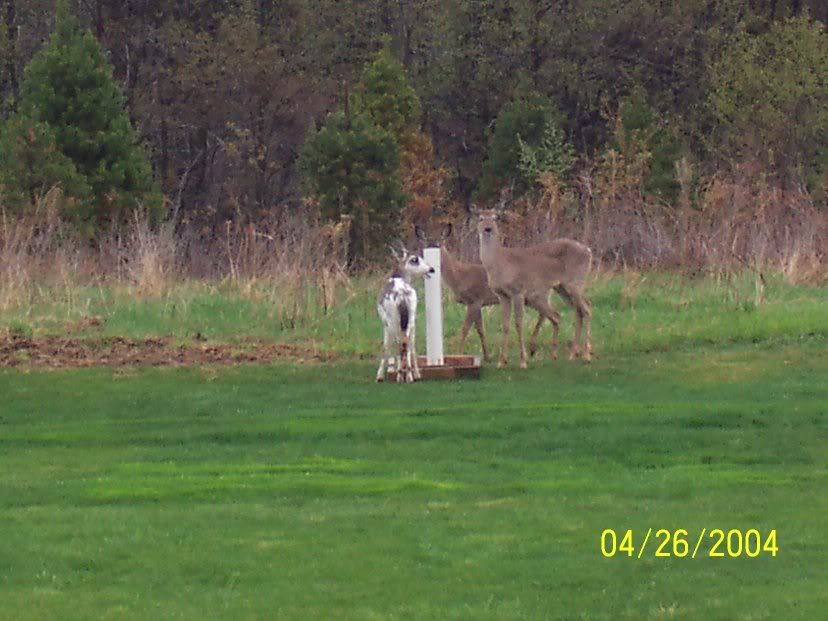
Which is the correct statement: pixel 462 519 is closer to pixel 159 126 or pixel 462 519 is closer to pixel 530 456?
pixel 530 456

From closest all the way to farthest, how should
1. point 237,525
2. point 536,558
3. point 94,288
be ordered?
point 536,558 → point 237,525 → point 94,288

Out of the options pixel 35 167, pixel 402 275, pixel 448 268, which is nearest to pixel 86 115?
pixel 35 167

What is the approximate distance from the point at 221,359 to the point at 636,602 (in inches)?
456

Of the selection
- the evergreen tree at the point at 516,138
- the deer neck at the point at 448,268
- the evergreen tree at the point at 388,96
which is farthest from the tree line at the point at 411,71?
the deer neck at the point at 448,268

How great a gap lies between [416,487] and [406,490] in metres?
0.11

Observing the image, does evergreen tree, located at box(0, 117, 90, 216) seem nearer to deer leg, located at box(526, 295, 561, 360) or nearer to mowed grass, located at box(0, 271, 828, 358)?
mowed grass, located at box(0, 271, 828, 358)

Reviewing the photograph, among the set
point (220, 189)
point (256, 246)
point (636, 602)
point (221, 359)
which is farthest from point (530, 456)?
point (220, 189)

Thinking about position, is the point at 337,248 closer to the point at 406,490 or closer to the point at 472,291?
the point at 472,291

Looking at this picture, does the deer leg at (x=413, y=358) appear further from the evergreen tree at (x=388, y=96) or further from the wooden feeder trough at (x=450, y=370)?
the evergreen tree at (x=388, y=96)

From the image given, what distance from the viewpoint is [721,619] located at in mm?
7930

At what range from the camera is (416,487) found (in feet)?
37.9

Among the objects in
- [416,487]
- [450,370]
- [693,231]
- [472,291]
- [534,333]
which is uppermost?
[693,231]
